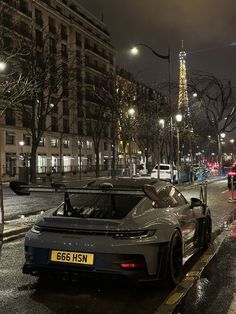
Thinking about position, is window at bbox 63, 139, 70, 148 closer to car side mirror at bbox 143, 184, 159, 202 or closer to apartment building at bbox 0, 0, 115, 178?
apartment building at bbox 0, 0, 115, 178

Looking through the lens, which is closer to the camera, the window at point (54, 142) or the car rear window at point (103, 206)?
the car rear window at point (103, 206)

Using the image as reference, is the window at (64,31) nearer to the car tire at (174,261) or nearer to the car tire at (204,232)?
the car tire at (204,232)

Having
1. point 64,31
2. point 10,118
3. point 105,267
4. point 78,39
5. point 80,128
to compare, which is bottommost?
point 105,267

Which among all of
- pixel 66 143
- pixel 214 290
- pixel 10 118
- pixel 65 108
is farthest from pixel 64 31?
pixel 214 290

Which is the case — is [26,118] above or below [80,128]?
below

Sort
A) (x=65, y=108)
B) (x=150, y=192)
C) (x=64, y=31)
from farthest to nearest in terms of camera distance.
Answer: (x=64, y=31) → (x=65, y=108) → (x=150, y=192)

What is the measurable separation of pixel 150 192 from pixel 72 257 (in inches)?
52.3

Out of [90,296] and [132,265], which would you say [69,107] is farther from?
[132,265]

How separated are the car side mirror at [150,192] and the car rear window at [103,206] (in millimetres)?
202

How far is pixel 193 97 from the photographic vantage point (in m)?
50.5

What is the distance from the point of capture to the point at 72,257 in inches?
233

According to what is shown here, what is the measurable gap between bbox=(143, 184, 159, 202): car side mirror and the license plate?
1109mm

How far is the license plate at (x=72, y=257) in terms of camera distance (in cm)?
586

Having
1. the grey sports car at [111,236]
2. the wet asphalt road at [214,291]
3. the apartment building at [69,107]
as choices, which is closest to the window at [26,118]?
the apartment building at [69,107]
